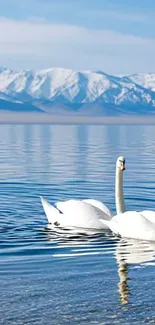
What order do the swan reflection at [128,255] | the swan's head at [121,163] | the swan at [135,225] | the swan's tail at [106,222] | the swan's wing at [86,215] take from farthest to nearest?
the swan's head at [121,163]
the swan's wing at [86,215]
the swan's tail at [106,222]
the swan at [135,225]
the swan reflection at [128,255]

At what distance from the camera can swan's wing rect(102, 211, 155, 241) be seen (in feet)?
65.7

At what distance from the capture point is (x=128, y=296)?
46.8 feet

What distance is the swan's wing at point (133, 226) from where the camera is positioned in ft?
65.7

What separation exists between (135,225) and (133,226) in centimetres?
10

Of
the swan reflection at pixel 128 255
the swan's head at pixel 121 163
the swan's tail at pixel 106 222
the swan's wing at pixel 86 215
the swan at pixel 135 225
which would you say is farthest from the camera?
the swan's head at pixel 121 163

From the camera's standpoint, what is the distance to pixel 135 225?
20359 mm

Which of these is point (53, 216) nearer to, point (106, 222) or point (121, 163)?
point (106, 222)

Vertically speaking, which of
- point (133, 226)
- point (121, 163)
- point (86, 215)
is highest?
point (121, 163)

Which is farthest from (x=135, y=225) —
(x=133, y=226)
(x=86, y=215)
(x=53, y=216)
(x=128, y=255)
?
(x=53, y=216)

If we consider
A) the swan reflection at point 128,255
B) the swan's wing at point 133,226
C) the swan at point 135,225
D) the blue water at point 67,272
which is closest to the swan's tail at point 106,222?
the swan at point 135,225

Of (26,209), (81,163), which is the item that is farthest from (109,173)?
(26,209)

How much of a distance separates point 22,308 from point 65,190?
20540mm

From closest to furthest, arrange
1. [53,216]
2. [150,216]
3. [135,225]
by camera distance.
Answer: [150,216], [135,225], [53,216]

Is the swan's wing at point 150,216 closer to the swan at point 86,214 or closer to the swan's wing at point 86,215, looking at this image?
the swan at point 86,214
